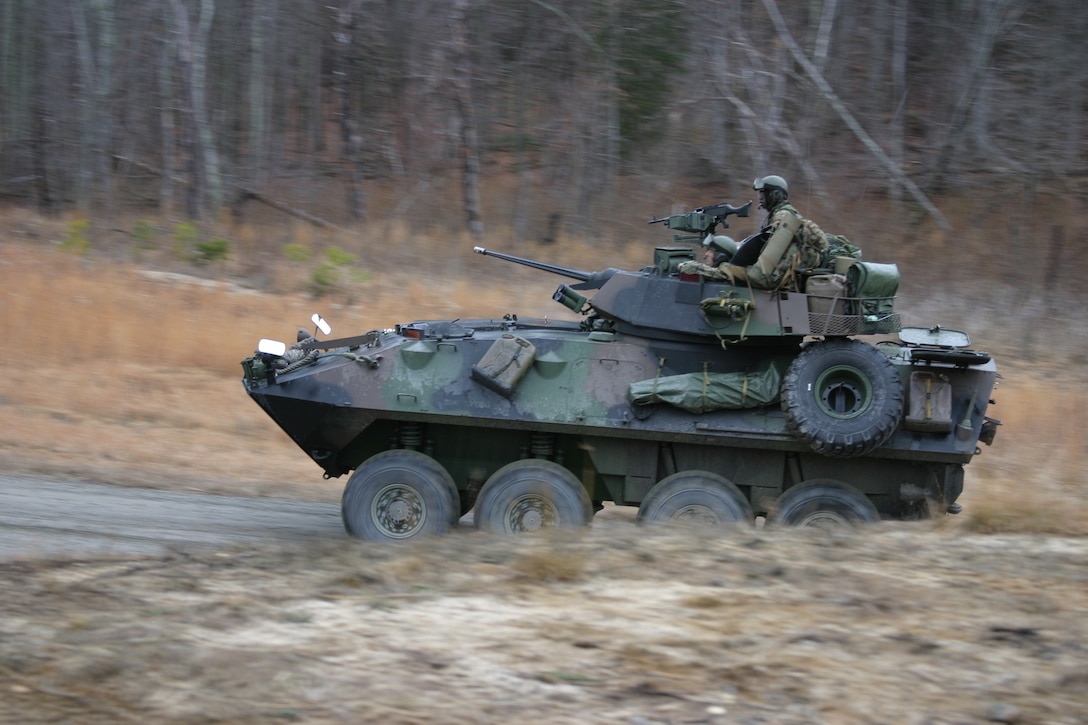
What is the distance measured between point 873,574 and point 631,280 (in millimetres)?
3552

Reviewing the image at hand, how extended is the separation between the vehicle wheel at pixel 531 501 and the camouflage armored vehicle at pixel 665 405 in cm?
1

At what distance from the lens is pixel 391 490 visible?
9.37 meters

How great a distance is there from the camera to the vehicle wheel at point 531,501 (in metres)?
9.18

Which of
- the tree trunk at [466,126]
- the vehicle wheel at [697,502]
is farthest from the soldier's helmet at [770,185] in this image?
the tree trunk at [466,126]

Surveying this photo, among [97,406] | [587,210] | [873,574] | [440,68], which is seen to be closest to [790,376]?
[873,574]

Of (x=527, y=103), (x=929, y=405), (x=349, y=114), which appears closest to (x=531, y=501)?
(x=929, y=405)

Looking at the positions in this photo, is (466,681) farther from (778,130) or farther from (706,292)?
(778,130)

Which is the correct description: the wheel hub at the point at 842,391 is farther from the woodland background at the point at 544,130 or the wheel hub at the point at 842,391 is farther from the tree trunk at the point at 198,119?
the tree trunk at the point at 198,119

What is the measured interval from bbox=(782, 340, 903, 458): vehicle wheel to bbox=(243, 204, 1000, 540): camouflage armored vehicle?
17 mm

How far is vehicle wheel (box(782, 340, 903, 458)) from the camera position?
8648mm

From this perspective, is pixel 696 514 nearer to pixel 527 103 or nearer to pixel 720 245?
pixel 720 245

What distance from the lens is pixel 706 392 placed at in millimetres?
9148

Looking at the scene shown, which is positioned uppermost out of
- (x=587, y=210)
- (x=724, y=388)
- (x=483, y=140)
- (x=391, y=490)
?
(x=483, y=140)

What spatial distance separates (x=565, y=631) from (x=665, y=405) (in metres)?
3.63
